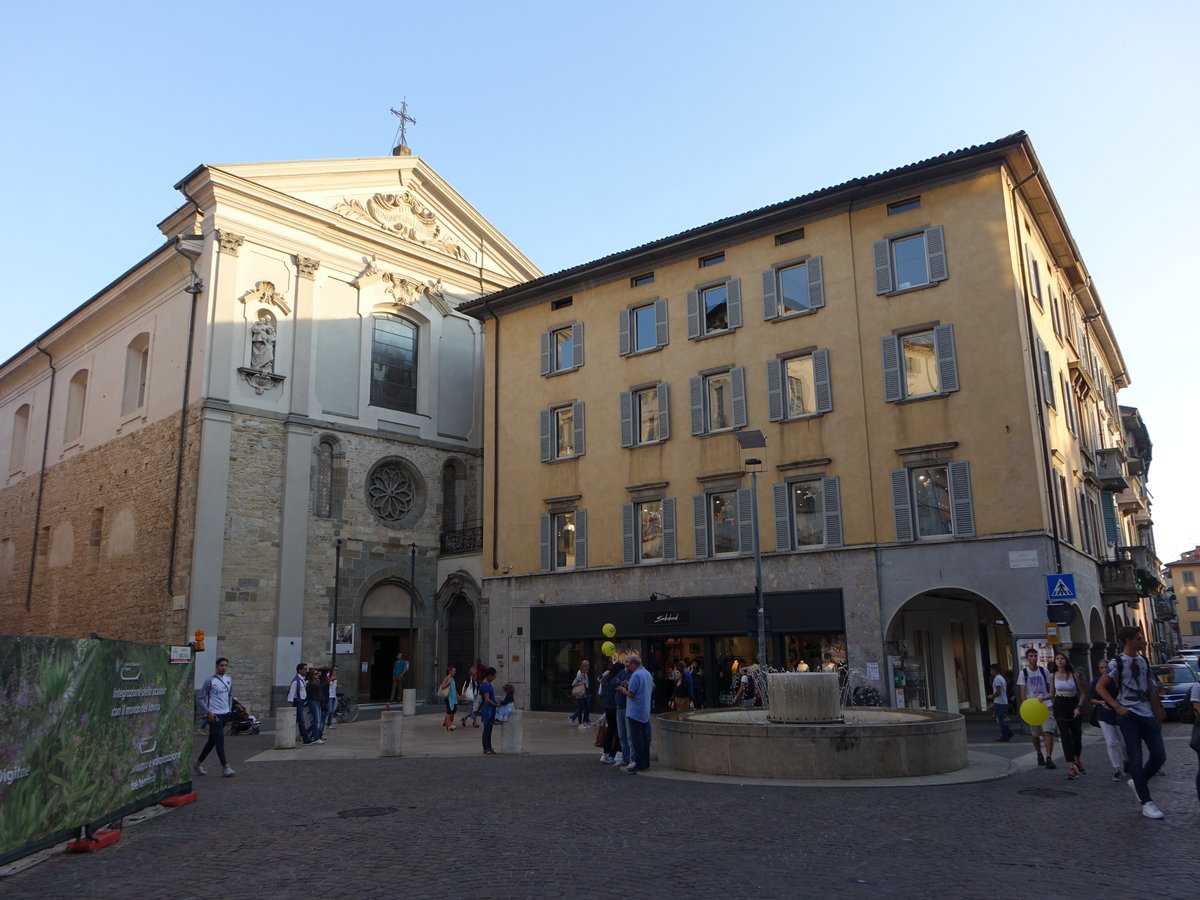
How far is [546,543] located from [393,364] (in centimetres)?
956

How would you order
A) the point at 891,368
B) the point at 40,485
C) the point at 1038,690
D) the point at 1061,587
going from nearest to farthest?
1. the point at 1038,690
2. the point at 1061,587
3. the point at 891,368
4. the point at 40,485

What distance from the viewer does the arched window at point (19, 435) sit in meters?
41.3

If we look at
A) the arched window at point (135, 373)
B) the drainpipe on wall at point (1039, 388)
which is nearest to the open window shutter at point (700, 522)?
the drainpipe on wall at point (1039, 388)

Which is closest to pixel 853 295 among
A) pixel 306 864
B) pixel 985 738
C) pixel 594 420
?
pixel 594 420

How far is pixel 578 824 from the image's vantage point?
9.04 meters

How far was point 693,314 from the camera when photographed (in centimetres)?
2598

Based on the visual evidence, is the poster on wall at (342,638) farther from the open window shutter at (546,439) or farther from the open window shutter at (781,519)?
the open window shutter at (781,519)

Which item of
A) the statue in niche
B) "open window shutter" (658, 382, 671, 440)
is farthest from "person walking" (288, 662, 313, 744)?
the statue in niche

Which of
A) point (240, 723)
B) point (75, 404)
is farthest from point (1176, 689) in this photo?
point (75, 404)

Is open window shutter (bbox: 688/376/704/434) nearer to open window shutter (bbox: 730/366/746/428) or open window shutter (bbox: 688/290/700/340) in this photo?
open window shutter (bbox: 730/366/746/428)

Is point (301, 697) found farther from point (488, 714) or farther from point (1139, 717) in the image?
point (1139, 717)

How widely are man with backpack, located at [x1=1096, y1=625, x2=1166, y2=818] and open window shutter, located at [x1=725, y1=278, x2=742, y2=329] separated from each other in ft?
55.5

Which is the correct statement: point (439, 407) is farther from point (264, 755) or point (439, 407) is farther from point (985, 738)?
point (985, 738)

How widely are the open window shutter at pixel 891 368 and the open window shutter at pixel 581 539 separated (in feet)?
30.1
